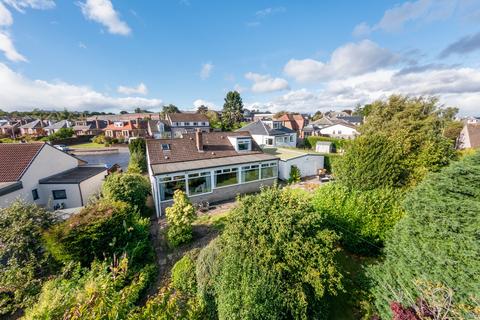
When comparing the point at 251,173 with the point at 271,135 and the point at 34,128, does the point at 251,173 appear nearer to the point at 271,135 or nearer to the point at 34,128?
the point at 271,135

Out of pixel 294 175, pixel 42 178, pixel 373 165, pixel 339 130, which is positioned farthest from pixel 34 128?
pixel 339 130

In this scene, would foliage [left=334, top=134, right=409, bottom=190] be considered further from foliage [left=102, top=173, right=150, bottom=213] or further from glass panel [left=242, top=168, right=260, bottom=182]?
foliage [left=102, top=173, right=150, bottom=213]

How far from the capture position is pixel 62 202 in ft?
51.0

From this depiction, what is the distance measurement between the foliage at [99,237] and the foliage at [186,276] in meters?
2.59

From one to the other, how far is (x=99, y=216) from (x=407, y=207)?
12.4 metres

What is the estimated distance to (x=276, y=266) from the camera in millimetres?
5645

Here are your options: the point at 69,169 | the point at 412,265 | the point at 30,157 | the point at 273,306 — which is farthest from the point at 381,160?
the point at 69,169

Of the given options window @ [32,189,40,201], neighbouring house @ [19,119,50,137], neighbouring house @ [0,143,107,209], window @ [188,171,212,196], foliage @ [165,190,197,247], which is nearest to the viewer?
foliage @ [165,190,197,247]

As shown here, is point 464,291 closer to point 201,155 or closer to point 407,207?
point 407,207

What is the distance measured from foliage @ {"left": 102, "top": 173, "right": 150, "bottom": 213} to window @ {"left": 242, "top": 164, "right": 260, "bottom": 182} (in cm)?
802

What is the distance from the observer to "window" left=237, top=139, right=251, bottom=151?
66.4 feet

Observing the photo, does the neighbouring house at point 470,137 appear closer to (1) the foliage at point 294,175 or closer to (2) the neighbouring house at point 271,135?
(2) the neighbouring house at point 271,135

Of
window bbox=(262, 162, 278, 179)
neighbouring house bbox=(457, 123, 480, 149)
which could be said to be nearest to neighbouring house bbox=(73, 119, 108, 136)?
window bbox=(262, 162, 278, 179)

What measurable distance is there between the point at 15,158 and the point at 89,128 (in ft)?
204
